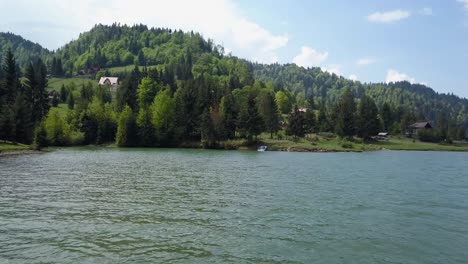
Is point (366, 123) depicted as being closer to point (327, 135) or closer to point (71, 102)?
point (327, 135)

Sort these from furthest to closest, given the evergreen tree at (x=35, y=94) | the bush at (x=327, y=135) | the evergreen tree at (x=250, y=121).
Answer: the bush at (x=327, y=135), the evergreen tree at (x=35, y=94), the evergreen tree at (x=250, y=121)

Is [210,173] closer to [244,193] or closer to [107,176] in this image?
[107,176]

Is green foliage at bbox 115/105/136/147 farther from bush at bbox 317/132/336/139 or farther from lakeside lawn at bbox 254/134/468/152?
bush at bbox 317/132/336/139

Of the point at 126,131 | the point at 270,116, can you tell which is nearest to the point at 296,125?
the point at 270,116

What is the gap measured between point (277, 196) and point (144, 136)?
10045 cm

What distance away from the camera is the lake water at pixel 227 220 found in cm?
2091

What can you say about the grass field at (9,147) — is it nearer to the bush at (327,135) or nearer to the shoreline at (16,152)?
the shoreline at (16,152)

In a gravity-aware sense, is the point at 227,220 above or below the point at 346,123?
below

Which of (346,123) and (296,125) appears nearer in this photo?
(296,125)

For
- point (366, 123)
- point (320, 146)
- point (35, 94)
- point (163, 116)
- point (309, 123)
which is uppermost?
point (35, 94)

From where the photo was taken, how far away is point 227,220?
28266mm

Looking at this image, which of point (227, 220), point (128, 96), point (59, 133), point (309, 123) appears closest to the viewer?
point (227, 220)

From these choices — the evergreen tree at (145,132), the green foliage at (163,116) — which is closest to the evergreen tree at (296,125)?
the green foliage at (163,116)

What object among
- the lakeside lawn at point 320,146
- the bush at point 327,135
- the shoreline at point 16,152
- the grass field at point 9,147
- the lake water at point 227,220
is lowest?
the lake water at point 227,220
